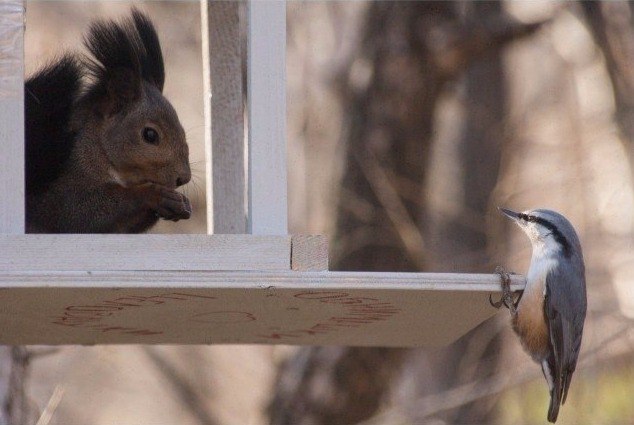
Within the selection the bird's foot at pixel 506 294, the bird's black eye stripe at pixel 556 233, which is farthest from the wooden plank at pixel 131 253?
the bird's black eye stripe at pixel 556 233

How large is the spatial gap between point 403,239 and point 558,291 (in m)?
2.27

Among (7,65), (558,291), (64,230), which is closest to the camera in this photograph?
(7,65)

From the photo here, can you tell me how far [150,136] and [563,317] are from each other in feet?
3.76

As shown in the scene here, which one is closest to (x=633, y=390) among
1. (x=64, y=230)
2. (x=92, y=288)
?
(x=64, y=230)

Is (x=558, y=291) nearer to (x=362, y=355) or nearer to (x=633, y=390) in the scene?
(x=362, y=355)

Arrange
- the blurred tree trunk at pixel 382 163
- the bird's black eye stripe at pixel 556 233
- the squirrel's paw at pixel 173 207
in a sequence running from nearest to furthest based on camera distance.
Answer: the bird's black eye stripe at pixel 556 233, the squirrel's paw at pixel 173 207, the blurred tree trunk at pixel 382 163

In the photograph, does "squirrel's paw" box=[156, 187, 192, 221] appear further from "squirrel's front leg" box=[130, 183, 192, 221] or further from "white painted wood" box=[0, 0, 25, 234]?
"white painted wood" box=[0, 0, 25, 234]

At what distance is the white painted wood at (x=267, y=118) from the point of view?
2.21 meters

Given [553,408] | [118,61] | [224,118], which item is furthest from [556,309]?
[118,61]

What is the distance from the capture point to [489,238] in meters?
4.84

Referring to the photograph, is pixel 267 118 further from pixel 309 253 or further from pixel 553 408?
pixel 553 408

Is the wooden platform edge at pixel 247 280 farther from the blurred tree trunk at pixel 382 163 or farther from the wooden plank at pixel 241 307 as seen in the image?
the blurred tree trunk at pixel 382 163

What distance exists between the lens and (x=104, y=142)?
2881 millimetres

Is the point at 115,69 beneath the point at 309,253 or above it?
above
